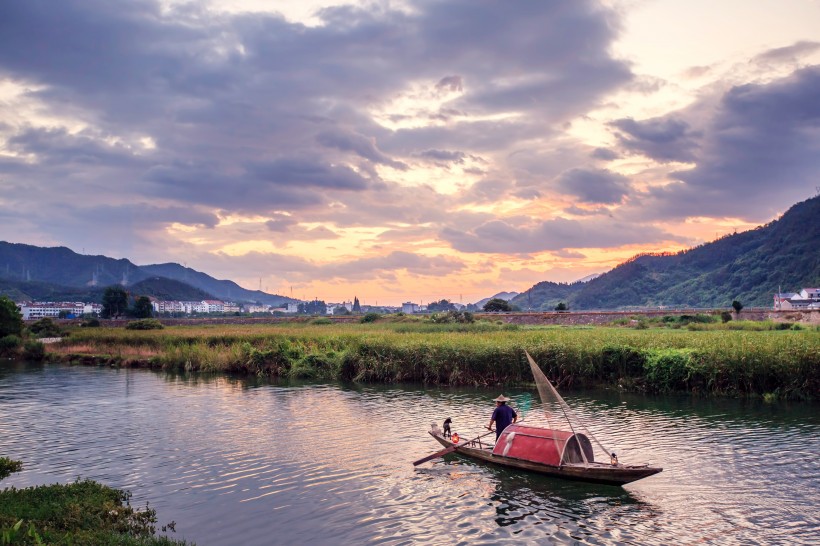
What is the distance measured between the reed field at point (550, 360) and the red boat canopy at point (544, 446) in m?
15.5

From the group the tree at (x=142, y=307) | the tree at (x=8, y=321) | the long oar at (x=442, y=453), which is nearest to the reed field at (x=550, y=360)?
the long oar at (x=442, y=453)

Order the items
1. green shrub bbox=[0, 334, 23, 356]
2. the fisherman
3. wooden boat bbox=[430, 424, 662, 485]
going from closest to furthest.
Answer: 1. wooden boat bbox=[430, 424, 662, 485]
2. the fisherman
3. green shrub bbox=[0, 334, 23, 356]

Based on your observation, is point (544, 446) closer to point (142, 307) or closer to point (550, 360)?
point (550, 360)

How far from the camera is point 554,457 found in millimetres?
15391

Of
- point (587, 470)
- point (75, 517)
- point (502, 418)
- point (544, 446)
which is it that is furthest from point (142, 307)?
point (587, 470)

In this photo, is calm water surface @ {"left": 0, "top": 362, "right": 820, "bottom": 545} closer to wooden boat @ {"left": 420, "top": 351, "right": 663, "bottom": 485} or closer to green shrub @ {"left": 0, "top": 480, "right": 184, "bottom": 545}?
wooden boat @ {"left": 420, "top": 351, "right": 663, "bottom": 485}

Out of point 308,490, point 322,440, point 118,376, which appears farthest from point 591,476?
point 118,376

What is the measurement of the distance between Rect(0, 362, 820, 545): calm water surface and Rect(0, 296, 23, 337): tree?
41.3 metres

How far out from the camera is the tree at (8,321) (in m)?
64.3

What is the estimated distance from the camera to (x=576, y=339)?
35.7 meters

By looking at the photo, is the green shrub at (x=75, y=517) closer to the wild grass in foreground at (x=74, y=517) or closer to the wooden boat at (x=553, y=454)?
the wild grass in foreground at (x=74, y=517)

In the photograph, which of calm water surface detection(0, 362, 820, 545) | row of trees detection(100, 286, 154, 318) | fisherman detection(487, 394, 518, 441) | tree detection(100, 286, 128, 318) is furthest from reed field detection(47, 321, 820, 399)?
tree detection(100, 286, 128, 318)

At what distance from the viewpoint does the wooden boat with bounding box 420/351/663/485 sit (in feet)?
47.8

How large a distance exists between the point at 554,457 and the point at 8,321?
6747cm
